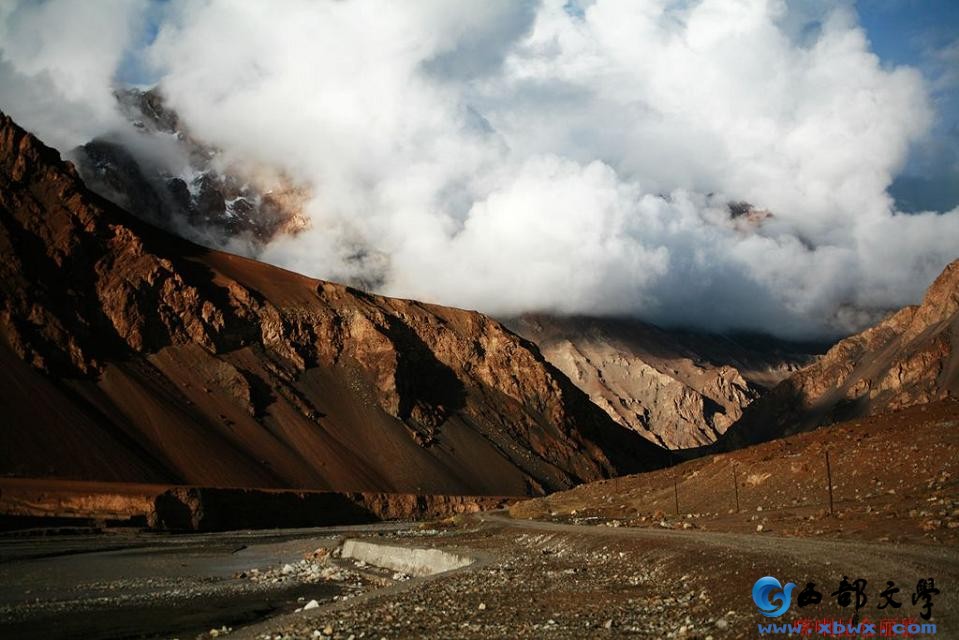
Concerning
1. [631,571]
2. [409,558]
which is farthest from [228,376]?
[631,571]

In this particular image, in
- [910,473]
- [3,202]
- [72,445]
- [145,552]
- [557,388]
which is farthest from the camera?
[557,388]

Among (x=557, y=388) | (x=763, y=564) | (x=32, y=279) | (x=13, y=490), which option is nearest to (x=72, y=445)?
(x=13, y=490)

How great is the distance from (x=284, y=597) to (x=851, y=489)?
2357 cm

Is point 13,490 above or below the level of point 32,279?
below

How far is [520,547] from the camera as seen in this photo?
43281mm

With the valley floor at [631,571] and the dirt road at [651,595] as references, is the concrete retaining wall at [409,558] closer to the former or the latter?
the valley floor at [631,571]

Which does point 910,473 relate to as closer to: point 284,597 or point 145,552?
point 284,597
